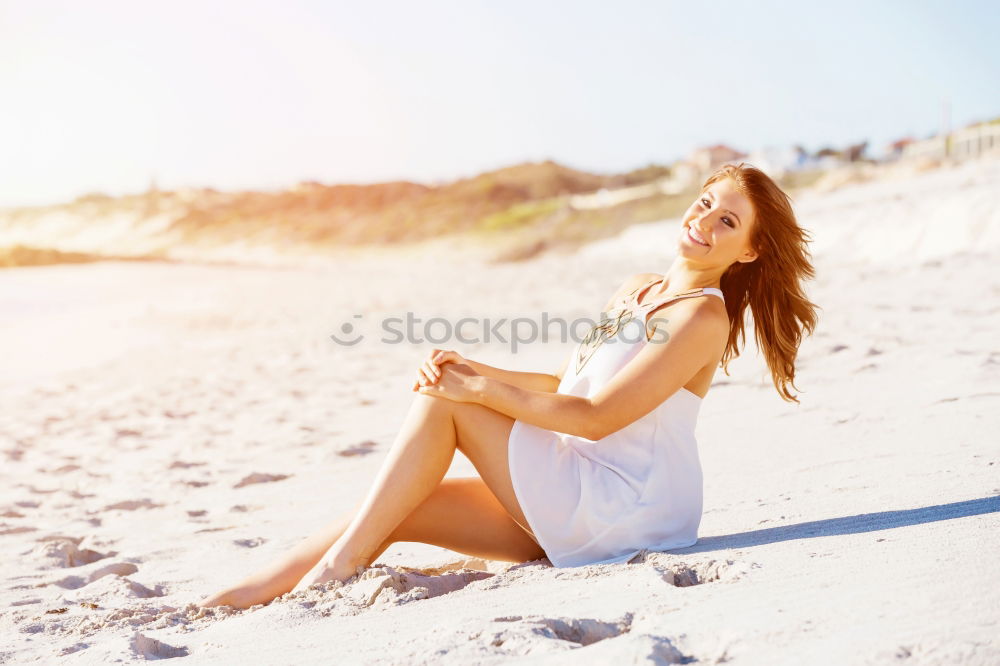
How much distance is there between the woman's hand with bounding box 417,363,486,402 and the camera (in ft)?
7.93

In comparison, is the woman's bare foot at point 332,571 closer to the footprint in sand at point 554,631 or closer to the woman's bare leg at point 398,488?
the woman's bare leg at point 398,488

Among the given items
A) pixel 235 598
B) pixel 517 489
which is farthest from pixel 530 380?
pixel 235 598

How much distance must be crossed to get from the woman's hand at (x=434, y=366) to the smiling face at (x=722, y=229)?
700 mm

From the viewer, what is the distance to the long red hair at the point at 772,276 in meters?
2.60

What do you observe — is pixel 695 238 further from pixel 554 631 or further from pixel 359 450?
pixel 359 450

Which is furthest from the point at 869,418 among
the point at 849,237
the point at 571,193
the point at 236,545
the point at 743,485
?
the point at 571,193

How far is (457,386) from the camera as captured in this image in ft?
8.00

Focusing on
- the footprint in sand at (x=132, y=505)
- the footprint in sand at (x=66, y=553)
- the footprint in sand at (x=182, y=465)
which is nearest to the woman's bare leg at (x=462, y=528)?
the footprint in sand at (x=66, y=553)

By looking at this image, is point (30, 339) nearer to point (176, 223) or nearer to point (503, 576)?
point (503, 576)

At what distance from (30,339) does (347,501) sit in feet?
33.9

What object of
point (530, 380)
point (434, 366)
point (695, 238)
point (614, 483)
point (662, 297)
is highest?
point (695, 238)

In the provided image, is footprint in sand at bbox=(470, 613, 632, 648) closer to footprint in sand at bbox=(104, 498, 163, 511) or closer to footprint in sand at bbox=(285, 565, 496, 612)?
footprint in sand at bbox=(285, 565, 496, 612)

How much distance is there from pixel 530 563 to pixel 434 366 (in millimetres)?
602

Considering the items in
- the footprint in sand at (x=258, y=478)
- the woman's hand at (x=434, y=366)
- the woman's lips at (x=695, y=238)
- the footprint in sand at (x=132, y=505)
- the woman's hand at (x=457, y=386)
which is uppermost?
the woman's lips at (x=695, y=238)
